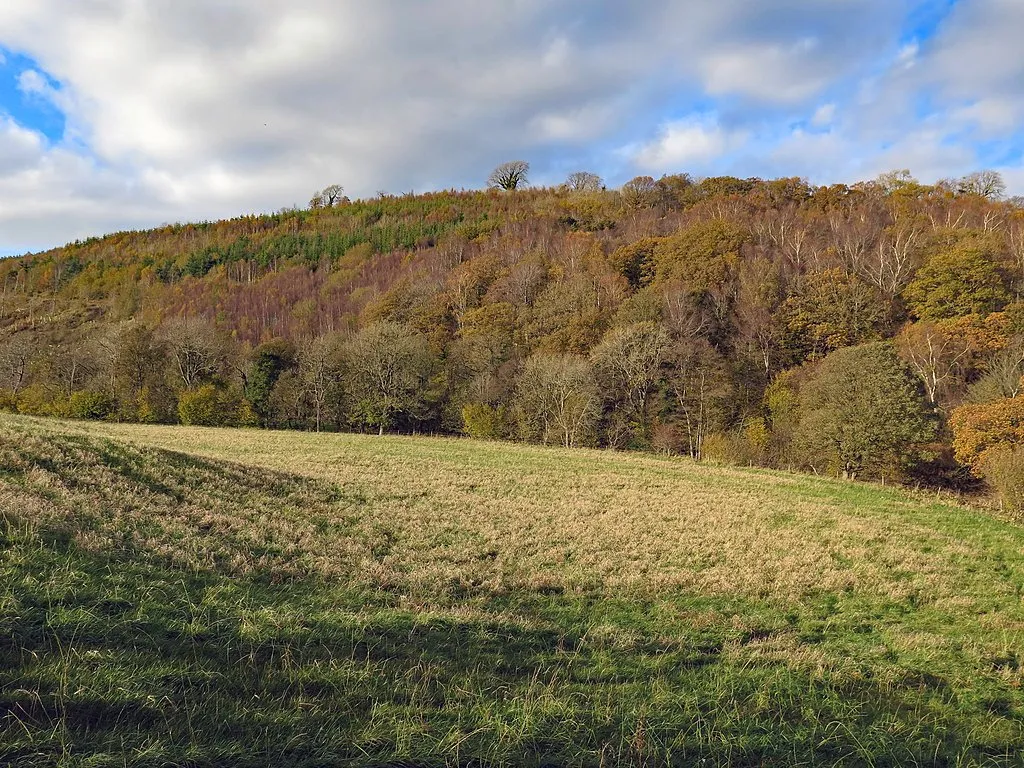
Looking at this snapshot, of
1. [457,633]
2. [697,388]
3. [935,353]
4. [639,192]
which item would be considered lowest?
[457,633]

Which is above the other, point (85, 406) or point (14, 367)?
point (14, 367)

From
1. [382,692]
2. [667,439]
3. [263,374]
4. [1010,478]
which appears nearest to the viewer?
[382,692]

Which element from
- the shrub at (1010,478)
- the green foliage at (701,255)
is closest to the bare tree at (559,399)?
the green foliage at (701,255)

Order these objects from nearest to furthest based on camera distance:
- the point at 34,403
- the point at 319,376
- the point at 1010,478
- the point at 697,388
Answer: the point at 1010,478 → the point at 697,388 → the point at 34,403 → the point at 319,376

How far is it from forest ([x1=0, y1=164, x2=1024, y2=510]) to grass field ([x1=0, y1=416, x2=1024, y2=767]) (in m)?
22.8

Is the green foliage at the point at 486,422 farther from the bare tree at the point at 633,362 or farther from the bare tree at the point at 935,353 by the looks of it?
the bare tree at the point at 935,353

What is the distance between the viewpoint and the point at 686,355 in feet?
182

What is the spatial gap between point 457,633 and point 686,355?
5186 cm

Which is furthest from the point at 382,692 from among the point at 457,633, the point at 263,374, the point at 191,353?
the point at 191,353

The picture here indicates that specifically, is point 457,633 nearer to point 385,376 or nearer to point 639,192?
point 385,376

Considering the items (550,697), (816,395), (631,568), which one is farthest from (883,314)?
(550,697)

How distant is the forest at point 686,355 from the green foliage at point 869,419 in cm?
14

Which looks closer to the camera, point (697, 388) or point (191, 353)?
point (697, 388)

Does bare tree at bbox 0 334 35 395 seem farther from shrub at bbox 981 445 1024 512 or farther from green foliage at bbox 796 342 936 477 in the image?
shrub at bbox 981 445 1024 512
